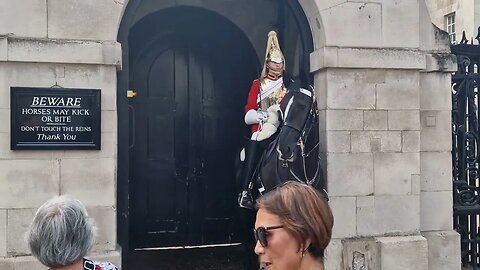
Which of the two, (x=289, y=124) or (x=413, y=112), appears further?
(x=413, y=112)

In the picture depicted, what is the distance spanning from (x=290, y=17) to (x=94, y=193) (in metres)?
3.21

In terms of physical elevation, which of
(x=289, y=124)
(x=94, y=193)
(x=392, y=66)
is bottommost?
(x=94, y=193)

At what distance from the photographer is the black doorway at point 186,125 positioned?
7.63 meters

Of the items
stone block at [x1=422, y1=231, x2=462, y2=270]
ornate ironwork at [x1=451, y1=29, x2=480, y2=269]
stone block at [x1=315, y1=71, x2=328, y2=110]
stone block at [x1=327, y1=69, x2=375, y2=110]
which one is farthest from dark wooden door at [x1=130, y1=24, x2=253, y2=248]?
ornate ironwork at [x1=451, y1=29, x2=480, y2=269]

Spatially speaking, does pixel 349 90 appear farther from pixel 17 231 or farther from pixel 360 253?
pixel 17 231

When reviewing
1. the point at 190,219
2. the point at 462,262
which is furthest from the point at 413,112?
the point at 190,219

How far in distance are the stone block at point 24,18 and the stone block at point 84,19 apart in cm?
7

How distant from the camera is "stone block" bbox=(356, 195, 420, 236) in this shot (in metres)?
6.45

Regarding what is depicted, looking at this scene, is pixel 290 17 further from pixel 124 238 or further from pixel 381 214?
pixel 124 238

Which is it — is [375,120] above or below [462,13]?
below

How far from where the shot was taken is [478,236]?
7367mm

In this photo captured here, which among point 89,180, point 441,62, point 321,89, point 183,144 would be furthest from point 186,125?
point 441,62

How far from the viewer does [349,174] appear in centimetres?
640

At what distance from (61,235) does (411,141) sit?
195 inches
